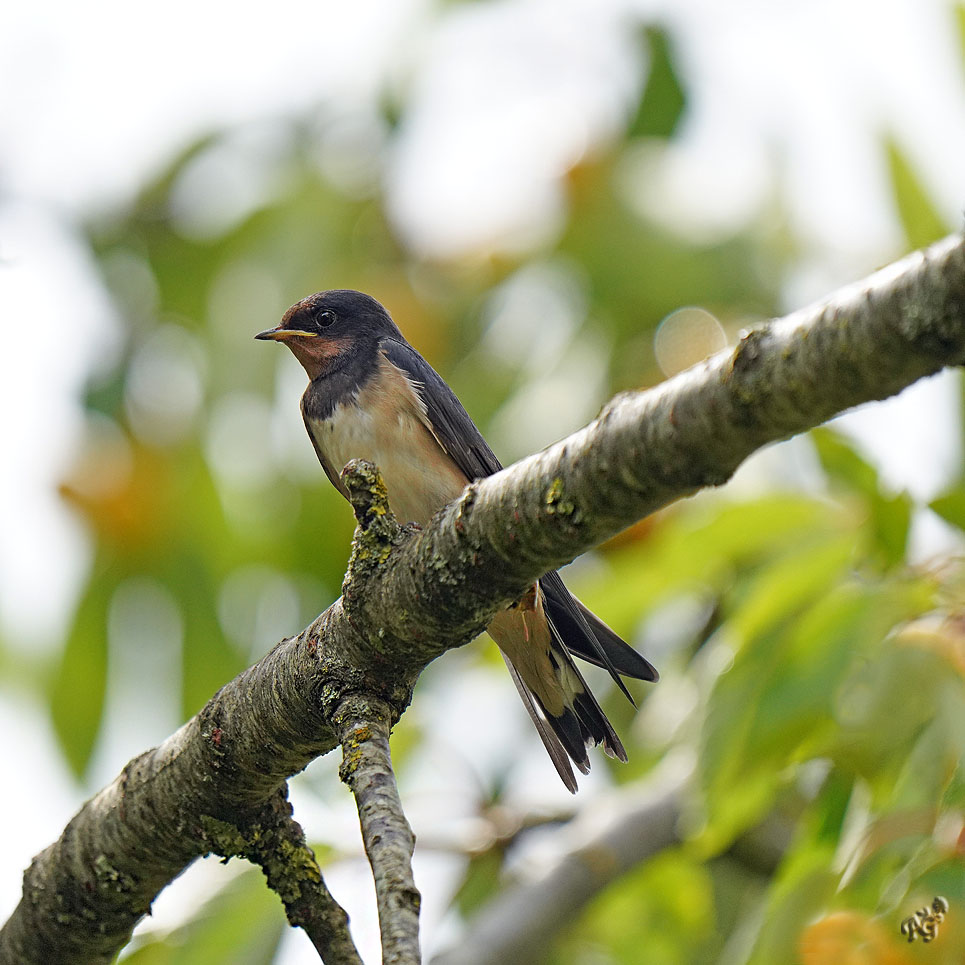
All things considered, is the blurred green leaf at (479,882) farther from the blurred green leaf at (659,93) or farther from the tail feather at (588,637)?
the blurred green leaf at (659,93)

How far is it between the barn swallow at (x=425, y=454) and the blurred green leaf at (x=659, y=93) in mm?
1814

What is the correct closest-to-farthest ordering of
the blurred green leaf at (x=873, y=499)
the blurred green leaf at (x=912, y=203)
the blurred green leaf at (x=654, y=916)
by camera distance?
the blurred green leaf at (x=873, y=499), the blurred green leaf at (x=912, y=203), the blurred green leaf at (x=654, y=916)

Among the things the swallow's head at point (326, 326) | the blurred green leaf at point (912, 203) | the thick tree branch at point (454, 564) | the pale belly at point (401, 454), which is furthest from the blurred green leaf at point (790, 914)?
the swallow's head at point (326, 326)

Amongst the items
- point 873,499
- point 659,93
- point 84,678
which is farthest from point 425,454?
point 659,93

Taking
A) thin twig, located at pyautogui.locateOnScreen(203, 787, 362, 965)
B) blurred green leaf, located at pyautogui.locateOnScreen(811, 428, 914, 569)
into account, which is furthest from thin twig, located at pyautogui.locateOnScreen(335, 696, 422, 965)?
blurred green leaf, located at pyautogui.locateOnScreen(811, 428, 914, 569)

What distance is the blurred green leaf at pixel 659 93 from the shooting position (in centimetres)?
608

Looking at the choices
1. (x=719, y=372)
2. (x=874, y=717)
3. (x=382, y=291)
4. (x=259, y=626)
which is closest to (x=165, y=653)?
(x=259, y=626)

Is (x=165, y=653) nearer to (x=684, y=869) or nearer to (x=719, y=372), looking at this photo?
(x=684, y=869)

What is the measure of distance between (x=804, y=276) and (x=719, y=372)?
4.02 meters

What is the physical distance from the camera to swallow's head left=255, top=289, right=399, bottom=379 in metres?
5.09

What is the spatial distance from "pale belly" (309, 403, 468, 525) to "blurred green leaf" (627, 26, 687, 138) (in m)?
2.46

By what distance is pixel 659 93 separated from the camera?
20.1 ft

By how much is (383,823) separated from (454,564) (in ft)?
1.72

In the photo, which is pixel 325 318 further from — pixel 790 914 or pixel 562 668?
pixel 790 914
